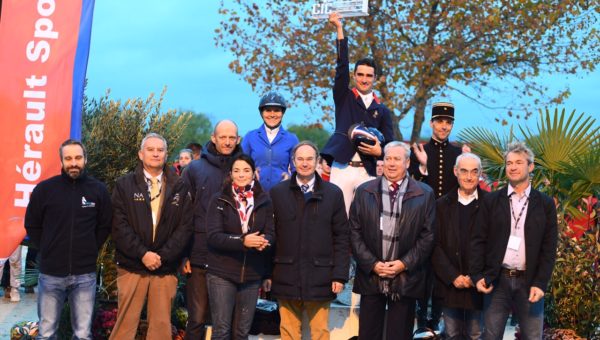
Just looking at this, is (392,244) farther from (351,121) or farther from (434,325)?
(351,121)

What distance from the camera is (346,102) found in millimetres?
7957

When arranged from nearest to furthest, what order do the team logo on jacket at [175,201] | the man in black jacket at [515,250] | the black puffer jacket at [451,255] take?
the man in black jacket at [515,250] < the black puffer jacket at [451,255] < the team logo on jacket at [175,201]

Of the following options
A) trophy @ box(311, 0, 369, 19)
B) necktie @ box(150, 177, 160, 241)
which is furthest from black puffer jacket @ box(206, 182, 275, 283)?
trophy @ box(311, 0, 369, 19)

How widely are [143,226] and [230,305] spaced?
1.02 metres

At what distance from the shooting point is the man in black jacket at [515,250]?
651cm

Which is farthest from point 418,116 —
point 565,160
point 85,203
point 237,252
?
point 85,203

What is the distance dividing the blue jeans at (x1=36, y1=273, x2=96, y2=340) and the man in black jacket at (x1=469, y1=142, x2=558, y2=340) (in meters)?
3.26

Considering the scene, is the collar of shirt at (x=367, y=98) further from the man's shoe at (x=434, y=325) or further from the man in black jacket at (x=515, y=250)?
the man's shoe at (x=434, y=325)

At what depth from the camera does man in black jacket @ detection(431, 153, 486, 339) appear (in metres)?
6.76

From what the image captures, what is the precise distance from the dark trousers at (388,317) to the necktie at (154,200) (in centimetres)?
191

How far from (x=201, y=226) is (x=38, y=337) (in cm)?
167

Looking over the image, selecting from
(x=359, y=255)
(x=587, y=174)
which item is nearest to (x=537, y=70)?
(x=587, y=174)

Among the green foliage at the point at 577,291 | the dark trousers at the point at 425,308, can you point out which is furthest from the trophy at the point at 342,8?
the green foliage at the point at 577,291

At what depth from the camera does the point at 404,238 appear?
266 inches
